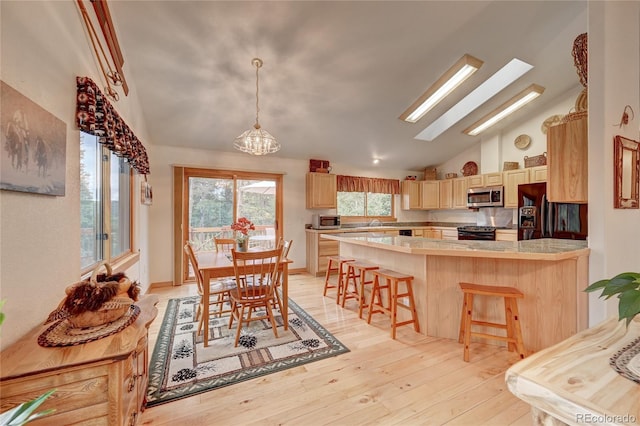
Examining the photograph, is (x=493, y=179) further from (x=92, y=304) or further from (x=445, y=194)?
(x=92, y=304)

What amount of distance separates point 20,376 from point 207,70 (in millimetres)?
2929

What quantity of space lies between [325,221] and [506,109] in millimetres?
3676

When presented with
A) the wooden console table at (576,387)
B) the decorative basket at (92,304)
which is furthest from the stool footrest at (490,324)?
the decorative basket at (92,304)

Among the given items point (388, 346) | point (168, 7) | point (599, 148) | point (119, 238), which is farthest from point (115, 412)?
point (599, 148)

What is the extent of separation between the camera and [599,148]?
2170 millimetres

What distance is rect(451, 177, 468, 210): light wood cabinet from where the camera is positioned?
18.0 feet

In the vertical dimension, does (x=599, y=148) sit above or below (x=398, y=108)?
below

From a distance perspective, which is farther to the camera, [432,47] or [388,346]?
[432,47]

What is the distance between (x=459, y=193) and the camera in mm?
5598

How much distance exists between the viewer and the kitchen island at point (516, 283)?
2.18 meters

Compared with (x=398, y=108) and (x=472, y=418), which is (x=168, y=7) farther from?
(x=472, y=418)

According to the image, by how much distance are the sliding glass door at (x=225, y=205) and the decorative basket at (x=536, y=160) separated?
176 inches

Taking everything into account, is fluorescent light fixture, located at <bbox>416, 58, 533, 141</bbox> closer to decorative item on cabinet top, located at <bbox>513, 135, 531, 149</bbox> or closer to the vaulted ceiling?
the vaulted ceiling

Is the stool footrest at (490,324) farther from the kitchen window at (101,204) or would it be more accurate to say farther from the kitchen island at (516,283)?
the kitchen window at (101,204)
